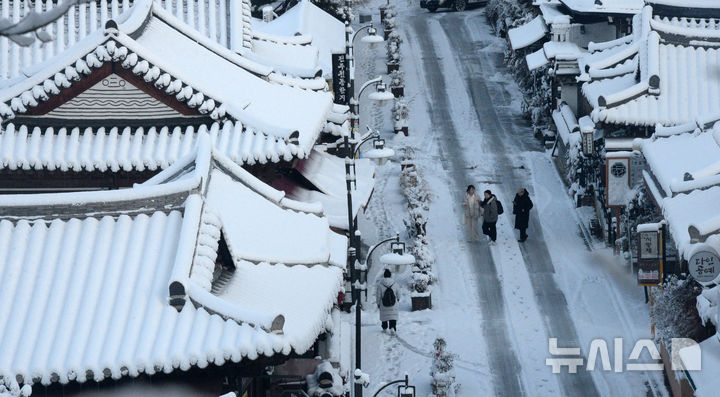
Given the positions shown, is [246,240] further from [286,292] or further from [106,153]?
[106,153]

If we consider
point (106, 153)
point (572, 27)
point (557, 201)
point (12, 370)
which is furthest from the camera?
point (572, 27)

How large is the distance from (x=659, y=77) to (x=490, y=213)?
14.9 feet

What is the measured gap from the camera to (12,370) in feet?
44.8

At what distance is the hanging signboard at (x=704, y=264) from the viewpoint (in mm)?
20141

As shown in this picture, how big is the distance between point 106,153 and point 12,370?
26.3 feet

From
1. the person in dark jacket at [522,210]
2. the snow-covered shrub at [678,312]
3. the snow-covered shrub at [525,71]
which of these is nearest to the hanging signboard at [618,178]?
the person in dark jacket at [522,210]

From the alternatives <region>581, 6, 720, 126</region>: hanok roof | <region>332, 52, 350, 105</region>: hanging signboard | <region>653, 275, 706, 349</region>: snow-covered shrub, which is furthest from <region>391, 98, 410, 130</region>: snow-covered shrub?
<region>653, 275, 706, 349</region>: snow-covered shrub

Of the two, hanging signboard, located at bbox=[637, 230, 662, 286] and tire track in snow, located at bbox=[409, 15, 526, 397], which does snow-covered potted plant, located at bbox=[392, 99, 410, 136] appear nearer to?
tire track in snow, located at bbox=[409, 15, 526, 397]

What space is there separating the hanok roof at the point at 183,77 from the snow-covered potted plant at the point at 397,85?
58.3ft

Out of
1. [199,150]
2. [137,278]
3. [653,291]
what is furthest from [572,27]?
[137,278]

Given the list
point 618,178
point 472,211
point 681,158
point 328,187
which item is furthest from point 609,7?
point 328,187

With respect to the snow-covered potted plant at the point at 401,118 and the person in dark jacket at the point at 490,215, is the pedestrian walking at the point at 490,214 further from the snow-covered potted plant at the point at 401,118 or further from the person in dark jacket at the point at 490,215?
the snow-covered potted plant at the point at 401,118

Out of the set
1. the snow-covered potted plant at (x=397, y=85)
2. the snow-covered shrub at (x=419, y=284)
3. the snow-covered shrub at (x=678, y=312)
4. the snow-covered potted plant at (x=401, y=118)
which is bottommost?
the snow-covered potted plant at (x=397, y=85)

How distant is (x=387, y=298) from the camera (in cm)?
2505
